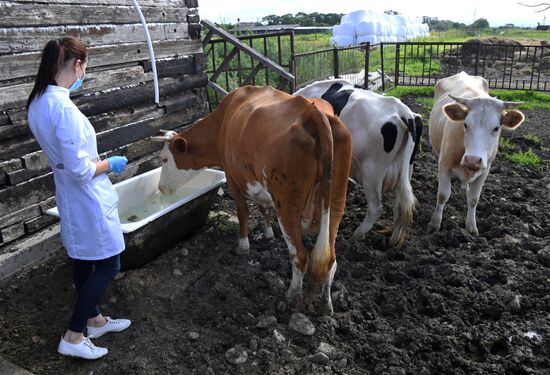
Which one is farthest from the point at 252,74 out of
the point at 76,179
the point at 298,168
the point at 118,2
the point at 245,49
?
the point at 76,179

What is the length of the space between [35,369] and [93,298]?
608 mm

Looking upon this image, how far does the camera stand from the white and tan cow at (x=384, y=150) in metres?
4.39

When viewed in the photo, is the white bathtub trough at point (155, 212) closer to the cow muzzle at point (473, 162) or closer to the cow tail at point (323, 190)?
the cow tail at point (323, 190)

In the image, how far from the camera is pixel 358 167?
15.3 feet

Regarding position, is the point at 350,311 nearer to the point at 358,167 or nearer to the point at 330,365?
the point at 330,365

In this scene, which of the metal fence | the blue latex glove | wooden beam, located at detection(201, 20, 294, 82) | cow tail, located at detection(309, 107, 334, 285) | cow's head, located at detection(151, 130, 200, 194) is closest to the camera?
the blue latex glove

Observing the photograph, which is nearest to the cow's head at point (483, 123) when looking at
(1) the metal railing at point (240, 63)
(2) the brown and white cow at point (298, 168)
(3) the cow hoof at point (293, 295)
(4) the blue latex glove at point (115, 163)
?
(2) the brown and white cow at point (298, 168)

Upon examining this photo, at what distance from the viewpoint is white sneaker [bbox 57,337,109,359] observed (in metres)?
3.00

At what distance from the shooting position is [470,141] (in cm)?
445

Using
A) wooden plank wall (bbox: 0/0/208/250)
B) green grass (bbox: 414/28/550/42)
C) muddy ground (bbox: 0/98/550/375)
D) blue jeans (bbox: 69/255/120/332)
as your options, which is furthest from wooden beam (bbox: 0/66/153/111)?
green grass (bbox: 414/28/550/42)

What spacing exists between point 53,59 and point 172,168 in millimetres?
2325

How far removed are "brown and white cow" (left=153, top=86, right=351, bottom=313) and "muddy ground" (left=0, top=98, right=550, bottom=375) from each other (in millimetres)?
424

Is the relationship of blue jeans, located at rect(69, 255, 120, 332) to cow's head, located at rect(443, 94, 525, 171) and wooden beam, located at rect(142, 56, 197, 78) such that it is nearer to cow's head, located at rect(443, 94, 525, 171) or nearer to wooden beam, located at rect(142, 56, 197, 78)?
wooden beam, located at rect(142, 56, 197, 78)

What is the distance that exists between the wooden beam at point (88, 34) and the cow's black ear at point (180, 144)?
125 centimetres
